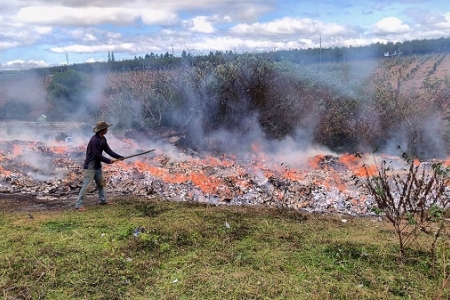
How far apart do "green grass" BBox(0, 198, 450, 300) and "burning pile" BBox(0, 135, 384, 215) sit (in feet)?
4.74

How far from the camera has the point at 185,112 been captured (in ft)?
48.5

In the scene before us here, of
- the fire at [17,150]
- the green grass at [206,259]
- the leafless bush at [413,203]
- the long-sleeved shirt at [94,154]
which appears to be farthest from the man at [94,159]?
the fire at [17,150]

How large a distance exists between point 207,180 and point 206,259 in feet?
Result: 14.1

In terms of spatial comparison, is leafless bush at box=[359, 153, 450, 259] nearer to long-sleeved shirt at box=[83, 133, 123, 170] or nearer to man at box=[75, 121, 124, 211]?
man at box=[75, 121, 124, 211]

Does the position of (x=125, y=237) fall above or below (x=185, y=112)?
below

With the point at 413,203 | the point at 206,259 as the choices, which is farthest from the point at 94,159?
the point at 413,203

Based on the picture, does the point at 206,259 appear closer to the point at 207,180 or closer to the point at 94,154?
the point at 94,154

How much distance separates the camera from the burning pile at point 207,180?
8281 millimetres

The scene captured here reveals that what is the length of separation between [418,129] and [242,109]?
20.6 ft

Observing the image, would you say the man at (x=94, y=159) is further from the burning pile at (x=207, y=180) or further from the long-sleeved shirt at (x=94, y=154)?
the burning pile at (x=207, y=180)

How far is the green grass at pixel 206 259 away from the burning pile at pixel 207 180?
1445 mm

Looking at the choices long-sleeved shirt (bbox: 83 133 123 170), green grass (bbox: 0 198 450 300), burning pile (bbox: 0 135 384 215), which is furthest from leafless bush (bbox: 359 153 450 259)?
long-sleeved shirt (bbox: 83 133 123 170)

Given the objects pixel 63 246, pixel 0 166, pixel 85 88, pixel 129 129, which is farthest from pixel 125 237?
pixel 85 88

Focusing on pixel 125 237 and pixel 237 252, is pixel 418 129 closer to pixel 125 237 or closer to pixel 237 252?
pixel 237 252
